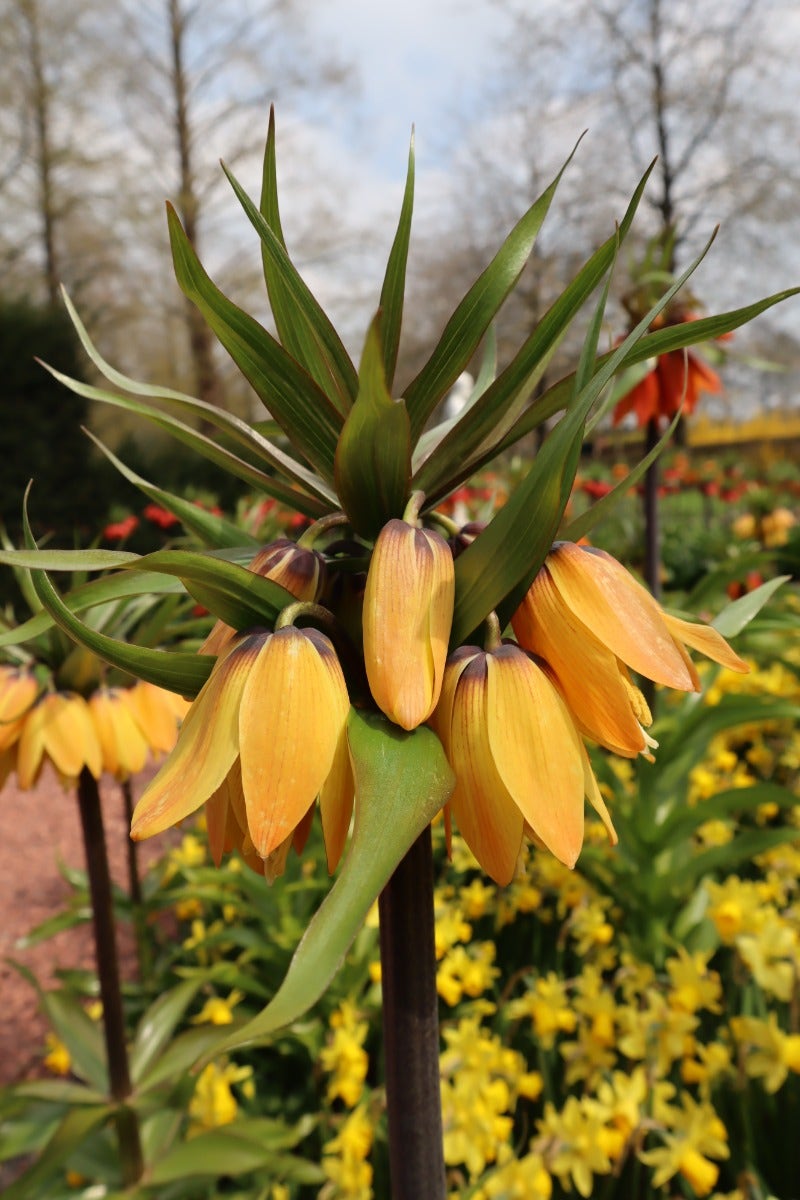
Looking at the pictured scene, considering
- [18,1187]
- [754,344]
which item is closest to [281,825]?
[18,1187]

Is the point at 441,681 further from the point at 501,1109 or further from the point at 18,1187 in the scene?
the point at 18,1187

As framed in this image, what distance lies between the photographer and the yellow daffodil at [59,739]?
1056 mm

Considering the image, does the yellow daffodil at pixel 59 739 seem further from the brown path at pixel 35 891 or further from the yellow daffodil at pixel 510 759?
the yellow daffodil at pixel 510 759

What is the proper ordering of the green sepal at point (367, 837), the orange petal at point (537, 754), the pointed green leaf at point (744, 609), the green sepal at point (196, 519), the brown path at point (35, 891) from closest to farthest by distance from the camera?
the green sepal at point (367, 837), the orange petal at point (537, 754), the green sepal at point (196, 519), the pointed green leaf at point (744, 609), the brown path at point (35, 891)

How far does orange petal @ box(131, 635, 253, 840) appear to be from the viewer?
40 centimetres

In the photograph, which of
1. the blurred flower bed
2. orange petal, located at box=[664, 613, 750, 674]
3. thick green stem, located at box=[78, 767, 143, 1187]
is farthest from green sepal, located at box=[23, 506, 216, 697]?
thick green stem, located at box=[78, 767, 143, 1187]

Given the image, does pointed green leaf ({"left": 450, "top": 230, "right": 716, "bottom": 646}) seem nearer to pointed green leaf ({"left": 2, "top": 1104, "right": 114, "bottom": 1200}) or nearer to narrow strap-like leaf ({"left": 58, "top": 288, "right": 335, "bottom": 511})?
narrow strap-like leaf ({"left": 58, "top": 288, "right": 335, "bottom": 511})

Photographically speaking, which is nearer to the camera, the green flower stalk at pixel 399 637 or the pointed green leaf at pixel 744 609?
the green flower stalk at pixel 399 637

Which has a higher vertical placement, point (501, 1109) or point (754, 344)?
point (754, 344)

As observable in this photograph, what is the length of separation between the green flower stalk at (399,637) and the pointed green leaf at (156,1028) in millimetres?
1040

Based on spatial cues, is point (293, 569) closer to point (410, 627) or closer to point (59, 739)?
point (410, 627)

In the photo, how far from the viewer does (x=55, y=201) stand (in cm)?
1202

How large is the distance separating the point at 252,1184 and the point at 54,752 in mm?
759

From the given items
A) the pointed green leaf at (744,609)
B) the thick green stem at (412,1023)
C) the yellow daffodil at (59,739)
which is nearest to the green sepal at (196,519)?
the thick green stem at (412,1023)
